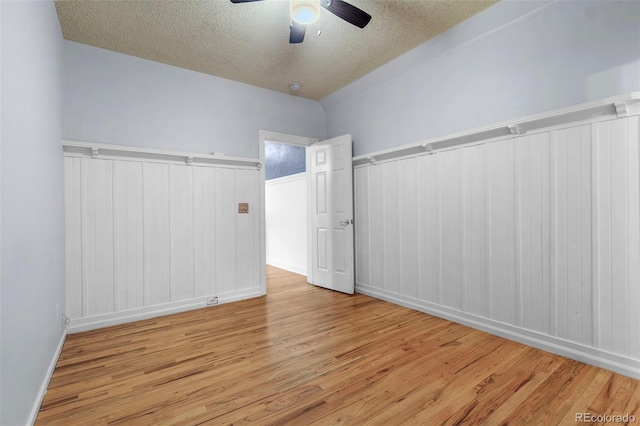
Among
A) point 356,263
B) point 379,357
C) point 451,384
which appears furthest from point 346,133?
point 451,384

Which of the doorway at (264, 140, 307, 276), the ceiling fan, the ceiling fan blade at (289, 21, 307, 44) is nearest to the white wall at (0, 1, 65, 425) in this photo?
the ceiling fan

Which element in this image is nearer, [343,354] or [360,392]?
[360,392]

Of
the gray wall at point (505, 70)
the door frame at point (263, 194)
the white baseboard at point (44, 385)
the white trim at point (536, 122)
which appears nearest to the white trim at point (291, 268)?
the door frame at point (263, 194)

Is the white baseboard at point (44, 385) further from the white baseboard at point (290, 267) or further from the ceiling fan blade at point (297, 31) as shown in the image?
the white baseboard at point (290, 267)

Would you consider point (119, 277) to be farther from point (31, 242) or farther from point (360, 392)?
point (360, 392)

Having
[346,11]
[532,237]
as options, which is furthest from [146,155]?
[532,237]

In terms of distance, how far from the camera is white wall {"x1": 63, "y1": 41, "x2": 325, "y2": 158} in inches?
118

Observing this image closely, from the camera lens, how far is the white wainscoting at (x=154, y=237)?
288 cm

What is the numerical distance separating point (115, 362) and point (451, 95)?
3.75m

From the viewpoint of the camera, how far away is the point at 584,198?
2146mm

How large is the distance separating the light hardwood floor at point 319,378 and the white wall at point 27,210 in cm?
34

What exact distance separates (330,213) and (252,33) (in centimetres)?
230

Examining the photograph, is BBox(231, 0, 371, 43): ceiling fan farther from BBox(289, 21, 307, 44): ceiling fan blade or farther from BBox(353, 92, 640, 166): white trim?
BBox(353, 92, 640, 166): white trim

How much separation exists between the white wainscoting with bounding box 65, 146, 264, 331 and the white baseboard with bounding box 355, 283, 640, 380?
6.92 ft
